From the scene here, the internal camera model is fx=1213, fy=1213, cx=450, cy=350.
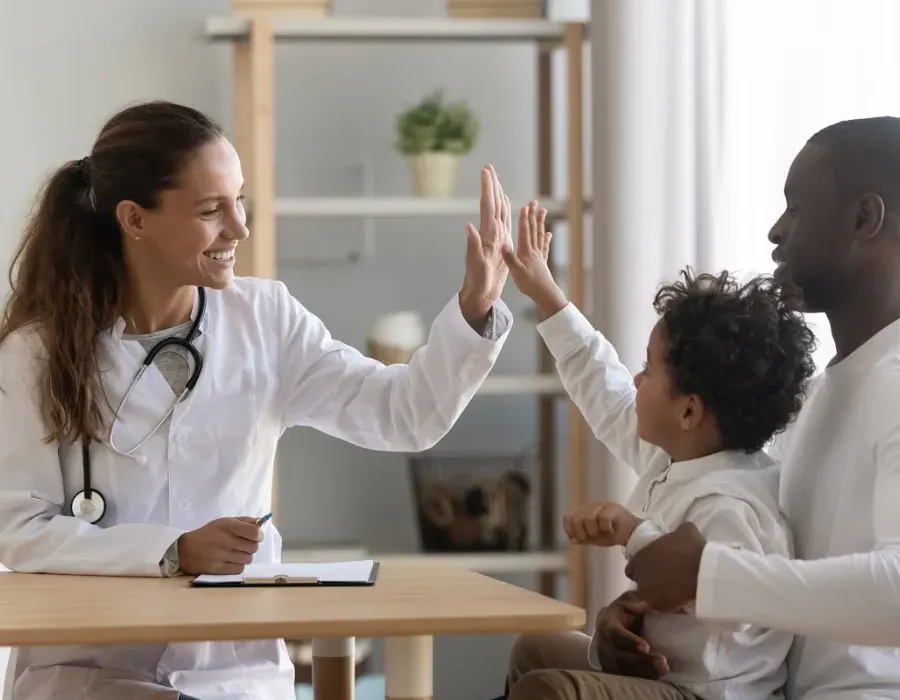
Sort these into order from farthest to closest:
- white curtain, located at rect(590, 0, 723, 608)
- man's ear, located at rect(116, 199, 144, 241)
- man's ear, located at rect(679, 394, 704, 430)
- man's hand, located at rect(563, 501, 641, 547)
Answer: white curtain, located at rect(590, 0, 723, 608) < man's ear, located at rect(116, 199, 144, 241) < man's ear, located at rect(679, 394, 704, 430) < man's hand, located at rect(563, 501, 641, 547)

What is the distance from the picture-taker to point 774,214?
86.0 inches

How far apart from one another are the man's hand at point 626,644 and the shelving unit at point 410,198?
140 centimetres

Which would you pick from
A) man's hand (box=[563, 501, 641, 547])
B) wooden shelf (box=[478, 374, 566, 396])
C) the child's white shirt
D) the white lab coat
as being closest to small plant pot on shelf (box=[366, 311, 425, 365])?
wooden shelf (box=[478, 374, 566, 396])

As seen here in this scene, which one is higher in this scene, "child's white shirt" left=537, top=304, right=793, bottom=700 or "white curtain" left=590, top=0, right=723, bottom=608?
"white curtain" left=590, top=0, right=723, bottom=608

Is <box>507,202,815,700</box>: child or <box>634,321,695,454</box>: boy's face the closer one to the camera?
<box>507,202,815,700</box>: child

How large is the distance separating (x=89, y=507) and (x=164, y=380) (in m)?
0.19

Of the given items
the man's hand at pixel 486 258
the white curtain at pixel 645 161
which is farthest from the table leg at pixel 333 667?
the white curtain at pixel 645 161

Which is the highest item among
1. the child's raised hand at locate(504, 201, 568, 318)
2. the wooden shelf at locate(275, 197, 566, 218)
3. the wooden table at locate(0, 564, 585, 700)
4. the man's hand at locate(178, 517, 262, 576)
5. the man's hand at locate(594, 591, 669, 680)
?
the wooden shelf at locate(275, 197, 566, 218)

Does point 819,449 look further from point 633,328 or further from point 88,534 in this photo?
point 633,328

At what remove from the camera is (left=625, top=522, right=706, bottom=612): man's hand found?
47.6 inches

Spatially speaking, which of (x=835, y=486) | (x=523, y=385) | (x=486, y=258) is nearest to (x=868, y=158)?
(x=835, y=486)

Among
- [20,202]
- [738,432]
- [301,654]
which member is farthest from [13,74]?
[738,432]

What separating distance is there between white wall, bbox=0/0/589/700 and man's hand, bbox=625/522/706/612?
1980 mm

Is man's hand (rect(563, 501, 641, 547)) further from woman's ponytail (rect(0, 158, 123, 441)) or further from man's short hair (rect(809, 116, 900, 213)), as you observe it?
woman's ponytail (rect(0, 158, 123, 441))
